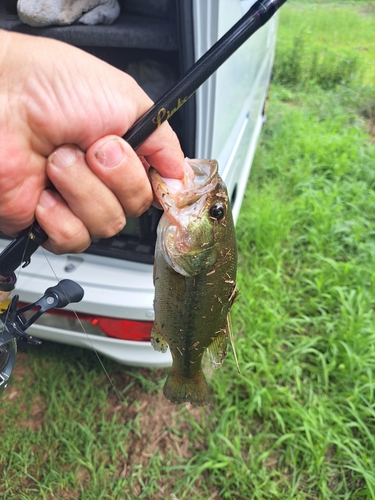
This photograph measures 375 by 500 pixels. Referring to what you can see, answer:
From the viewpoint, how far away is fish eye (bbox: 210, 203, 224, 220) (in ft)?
4.10

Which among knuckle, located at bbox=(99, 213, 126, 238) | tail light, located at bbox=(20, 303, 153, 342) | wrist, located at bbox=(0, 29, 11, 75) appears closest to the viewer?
wrist, located at bbox=(0, 29, 11, 75)

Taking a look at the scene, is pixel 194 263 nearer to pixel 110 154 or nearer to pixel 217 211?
pixel 217 211

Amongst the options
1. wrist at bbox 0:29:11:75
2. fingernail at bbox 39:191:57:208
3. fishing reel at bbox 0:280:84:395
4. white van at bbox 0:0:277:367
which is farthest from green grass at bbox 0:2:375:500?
wrist at bbox 0:29:11:75

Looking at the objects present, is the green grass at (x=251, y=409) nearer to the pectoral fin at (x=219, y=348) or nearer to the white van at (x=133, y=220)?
the white van at (x=133, y=220)

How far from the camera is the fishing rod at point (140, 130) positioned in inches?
41.9

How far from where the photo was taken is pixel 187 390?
5.06 feet

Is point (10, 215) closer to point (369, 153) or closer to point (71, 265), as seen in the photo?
point (71, 265)

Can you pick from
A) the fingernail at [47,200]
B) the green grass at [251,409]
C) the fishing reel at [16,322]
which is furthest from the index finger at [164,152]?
the green grass at [251,409]

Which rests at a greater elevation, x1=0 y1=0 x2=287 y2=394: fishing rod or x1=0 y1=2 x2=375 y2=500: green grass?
x1=0 y1=0 x2=287 y2=394: fishing rod

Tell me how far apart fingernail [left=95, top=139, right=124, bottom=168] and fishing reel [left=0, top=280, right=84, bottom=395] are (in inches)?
20.7

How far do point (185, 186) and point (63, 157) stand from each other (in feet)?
1.24

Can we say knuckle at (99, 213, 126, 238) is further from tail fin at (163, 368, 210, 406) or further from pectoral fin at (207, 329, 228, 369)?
tail fin at (163, 368, 210, 406)

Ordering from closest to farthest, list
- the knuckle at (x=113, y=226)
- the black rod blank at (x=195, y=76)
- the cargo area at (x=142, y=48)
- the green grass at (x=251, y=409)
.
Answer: the black rod blank at (x=195, y=76)
the knuckle at (x=113, y=226)
the cargo area at (x=142, y=48)
the green grass at (x=251, y=409)

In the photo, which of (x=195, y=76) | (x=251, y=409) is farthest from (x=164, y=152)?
(x=251, y=409)
